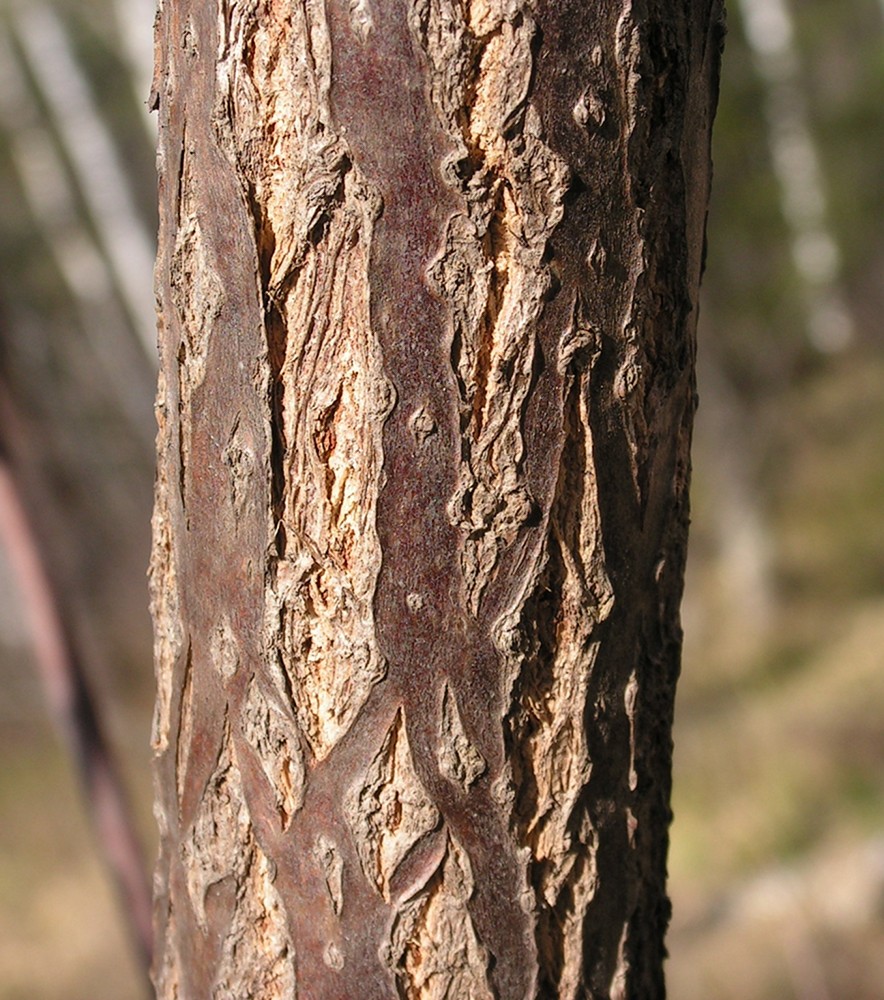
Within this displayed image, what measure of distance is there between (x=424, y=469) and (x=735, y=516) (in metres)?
7.39

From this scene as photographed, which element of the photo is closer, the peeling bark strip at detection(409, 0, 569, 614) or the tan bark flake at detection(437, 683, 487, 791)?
the peeling bark strip at detection(409, 0, 569, 614)

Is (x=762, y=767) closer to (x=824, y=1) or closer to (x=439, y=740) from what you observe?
(x=439, y=740)

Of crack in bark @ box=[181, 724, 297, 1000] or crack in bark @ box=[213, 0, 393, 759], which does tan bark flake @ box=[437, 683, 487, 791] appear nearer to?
crack in bark @ box=[213, 0, 393, 759]

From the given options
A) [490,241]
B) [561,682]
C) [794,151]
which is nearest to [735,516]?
[794,151]

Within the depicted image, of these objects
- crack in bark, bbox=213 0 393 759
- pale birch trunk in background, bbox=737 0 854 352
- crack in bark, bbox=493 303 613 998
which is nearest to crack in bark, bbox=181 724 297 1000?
crack in bark, bbox=213 0 393 759

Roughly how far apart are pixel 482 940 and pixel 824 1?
12.3 meters

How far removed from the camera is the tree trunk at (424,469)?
0.67 m

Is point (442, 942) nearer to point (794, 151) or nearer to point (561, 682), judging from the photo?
point (561, 682)

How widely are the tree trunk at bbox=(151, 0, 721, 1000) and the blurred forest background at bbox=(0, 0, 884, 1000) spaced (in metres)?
2.92

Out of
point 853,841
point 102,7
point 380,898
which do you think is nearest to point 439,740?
point 380,898

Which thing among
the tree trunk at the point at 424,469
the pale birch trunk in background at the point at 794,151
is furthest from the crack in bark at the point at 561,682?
the pale birch trunk in background at the point at 794,151

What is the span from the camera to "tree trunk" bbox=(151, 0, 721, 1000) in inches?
26.4

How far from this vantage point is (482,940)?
0.80 metres

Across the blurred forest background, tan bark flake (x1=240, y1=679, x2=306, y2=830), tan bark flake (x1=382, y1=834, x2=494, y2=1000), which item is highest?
the blurred forest background
